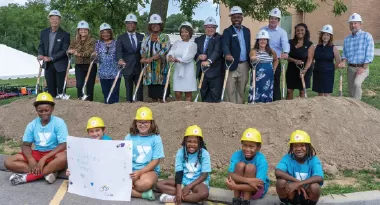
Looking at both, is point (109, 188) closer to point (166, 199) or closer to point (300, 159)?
point (166, 199)

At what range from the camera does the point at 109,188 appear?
17.3 feet

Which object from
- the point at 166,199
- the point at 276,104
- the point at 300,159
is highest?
the point at 276,104

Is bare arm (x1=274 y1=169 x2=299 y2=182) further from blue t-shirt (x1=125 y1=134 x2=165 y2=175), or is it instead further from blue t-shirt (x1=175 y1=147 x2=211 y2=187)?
blue t-shirt (x1=125 y1=134 x2=165 y2=175)

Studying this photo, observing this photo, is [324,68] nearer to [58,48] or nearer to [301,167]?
[301,167]

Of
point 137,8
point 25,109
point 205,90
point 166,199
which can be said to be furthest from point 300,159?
point 137,8

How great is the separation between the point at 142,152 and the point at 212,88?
307 cm

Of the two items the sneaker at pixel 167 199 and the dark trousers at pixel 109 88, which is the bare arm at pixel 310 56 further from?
the sneaker at pixel 167 199

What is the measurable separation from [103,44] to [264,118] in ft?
11.8

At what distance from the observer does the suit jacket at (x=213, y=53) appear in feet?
26.5

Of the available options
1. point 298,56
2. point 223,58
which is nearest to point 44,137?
point 223,58

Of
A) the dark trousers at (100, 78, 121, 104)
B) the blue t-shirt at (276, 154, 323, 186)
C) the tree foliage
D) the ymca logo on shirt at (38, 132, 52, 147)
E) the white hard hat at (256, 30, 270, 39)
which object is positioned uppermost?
the tree foliage

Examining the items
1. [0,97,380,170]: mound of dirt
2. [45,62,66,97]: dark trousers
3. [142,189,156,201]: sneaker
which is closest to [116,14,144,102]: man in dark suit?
[0,97,380,170]: mound of dirt

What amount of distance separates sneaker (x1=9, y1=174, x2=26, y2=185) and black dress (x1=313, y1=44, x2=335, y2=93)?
5.21 meters

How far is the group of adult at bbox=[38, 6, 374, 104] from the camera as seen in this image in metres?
8.06
